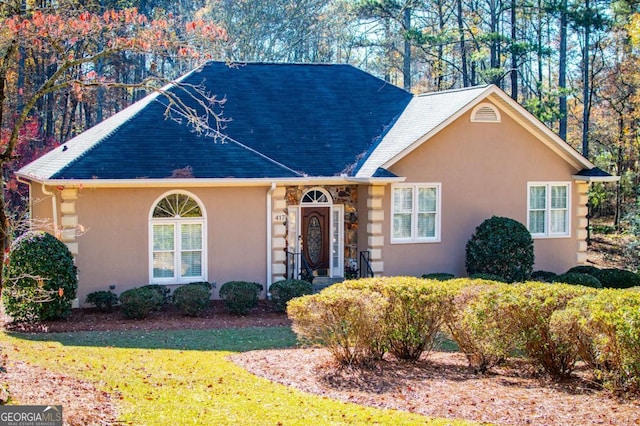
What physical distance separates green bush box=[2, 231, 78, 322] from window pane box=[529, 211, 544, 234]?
12271mm

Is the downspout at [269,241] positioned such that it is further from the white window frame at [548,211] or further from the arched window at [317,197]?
the white window frame at [548,211]

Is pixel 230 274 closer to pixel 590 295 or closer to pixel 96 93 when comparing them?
pixel 590 295

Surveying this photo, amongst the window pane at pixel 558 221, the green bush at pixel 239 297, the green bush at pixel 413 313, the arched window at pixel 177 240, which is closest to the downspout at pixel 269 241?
the green bush at pixel 239 297

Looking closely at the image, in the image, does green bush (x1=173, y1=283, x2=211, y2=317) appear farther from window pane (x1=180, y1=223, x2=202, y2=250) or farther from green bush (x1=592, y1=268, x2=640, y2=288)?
green bush (x1=592, y1=268, x2=640, y2=288)

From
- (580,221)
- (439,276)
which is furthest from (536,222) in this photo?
(439,276)

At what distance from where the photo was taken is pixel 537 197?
2094cm

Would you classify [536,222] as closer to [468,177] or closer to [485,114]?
[468,177]

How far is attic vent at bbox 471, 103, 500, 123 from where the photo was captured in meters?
19.9

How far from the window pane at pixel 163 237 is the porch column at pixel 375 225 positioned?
5011 millimetres

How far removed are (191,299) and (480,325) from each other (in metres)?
7.16

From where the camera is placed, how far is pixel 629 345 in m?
9.70

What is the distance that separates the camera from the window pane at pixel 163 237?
1748 centimetres

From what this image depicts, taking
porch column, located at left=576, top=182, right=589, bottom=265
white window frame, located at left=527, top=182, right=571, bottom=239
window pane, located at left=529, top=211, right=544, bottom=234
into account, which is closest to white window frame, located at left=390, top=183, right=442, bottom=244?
white window frame, located at left=527, top=182, right=571, bottom=239

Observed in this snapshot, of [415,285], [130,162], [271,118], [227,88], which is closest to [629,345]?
[415,285]
